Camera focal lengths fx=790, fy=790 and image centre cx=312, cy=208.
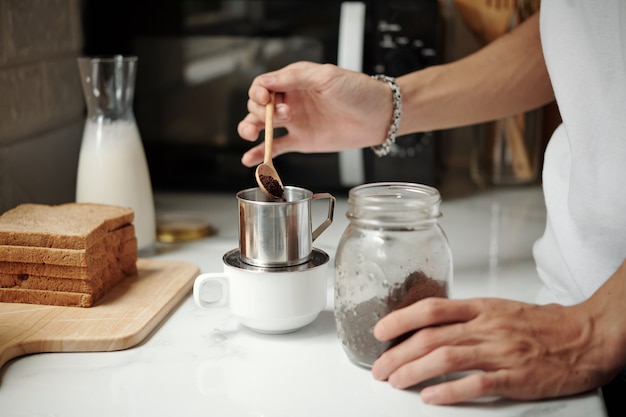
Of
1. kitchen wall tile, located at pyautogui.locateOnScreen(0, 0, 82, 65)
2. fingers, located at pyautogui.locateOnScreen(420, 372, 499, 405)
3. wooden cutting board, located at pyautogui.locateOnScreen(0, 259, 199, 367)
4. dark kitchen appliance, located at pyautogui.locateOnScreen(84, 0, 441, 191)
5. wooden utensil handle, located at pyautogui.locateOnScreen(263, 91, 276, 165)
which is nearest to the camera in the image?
fingers, located at pyautogui.locateOnScreen(420, 372, 499, 405)

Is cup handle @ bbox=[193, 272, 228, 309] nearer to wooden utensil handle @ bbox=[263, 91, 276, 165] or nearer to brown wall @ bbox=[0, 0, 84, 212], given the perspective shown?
wooden utensil handle @ bbox=[263, 91, 276, 165]

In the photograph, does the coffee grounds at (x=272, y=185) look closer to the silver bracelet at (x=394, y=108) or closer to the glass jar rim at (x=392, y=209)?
the glass jar rim at (x=392, y=209)

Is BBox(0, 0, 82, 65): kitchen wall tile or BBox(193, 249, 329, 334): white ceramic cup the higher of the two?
BBox(0, 0, 82, 65): kitchen wall tile

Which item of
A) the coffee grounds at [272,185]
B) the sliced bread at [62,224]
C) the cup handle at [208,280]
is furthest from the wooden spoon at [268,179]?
the sliced bread at [62,224]

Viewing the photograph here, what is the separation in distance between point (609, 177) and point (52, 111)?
90 cm

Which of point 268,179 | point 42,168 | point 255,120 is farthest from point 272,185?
point 42,168

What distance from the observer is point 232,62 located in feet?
4.54

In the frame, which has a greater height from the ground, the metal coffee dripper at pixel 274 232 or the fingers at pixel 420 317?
the metal coffee dripper at pixel 274 232

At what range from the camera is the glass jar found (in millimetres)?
738

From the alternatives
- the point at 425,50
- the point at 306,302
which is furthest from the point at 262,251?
the point at 425,50

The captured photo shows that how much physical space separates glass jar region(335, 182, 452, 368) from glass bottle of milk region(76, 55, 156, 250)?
18.1 inches

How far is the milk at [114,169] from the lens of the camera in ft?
3.64

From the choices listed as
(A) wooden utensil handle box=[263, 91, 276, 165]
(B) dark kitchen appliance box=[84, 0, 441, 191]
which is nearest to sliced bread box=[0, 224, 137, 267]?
(A) wooden utensil handle box=[263, 91, 276, 165]

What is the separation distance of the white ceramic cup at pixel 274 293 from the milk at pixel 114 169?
31cm
